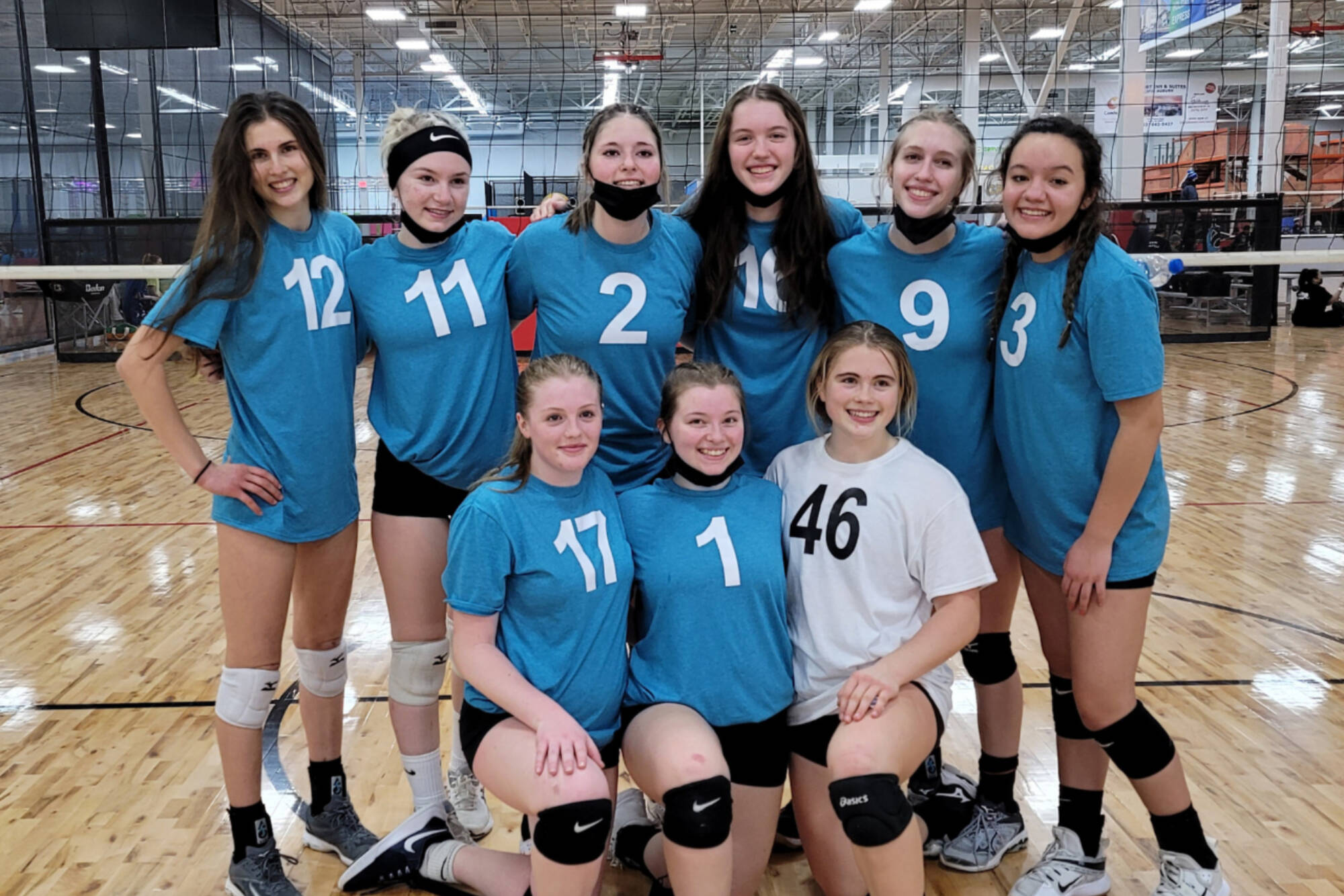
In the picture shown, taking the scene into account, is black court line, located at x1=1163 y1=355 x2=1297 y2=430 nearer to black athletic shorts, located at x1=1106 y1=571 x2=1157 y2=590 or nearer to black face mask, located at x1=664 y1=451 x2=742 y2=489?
black athletic shorts, located at x1=1106 y1=571 x2=1157 y2=590

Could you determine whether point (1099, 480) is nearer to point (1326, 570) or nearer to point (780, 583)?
point (780, 583)

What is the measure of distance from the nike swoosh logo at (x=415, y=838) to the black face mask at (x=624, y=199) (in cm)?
120

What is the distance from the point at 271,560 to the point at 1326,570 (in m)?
3.66

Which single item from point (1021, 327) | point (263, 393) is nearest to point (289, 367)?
point (263, 393)

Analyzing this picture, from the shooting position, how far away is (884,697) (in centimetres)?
167

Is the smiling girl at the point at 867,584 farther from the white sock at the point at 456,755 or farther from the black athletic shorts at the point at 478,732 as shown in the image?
the white sock at the point at 456,755

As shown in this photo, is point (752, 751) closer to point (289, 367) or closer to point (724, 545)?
point (724, 545)

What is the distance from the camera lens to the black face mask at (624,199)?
1.90m

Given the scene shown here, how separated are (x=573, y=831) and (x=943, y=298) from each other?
1110mm

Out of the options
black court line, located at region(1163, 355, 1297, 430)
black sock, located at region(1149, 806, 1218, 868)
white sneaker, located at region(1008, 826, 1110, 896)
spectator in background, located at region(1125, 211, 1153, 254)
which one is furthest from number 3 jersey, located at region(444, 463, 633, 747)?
spectator in background, located at region(1125, 211, 1153, 254)

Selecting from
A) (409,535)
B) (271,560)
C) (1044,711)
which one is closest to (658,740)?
(409,535)

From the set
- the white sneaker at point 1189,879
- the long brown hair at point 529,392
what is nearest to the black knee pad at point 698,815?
the long brown hair at point 529,392

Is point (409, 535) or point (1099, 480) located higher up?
point (1099, 480)

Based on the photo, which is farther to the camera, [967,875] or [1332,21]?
[1332,21]
